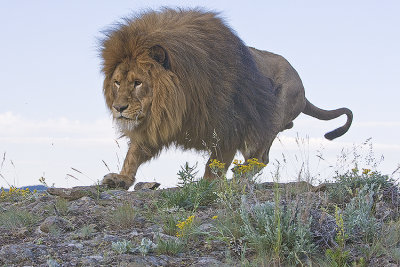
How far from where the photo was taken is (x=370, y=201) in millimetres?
4633

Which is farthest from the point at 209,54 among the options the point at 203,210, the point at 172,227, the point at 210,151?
the point at 172,227

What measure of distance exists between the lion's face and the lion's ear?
0.20 metres

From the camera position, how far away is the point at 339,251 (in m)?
4.05

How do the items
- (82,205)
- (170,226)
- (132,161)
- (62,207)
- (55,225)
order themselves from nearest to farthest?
(170,226), (55,225), (62,207), (82,205), (132,161)

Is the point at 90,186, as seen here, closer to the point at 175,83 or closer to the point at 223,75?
the point at 175,83

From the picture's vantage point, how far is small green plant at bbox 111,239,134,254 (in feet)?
13.7

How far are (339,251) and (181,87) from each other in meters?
3.55

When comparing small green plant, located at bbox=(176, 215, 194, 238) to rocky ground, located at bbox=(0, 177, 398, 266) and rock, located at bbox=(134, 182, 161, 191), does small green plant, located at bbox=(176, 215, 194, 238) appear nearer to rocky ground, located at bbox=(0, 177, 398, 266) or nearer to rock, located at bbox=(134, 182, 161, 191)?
rocky ground, located at bbox=(0, 177, 398, 266)

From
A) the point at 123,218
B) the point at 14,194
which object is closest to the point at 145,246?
the point at 123,218

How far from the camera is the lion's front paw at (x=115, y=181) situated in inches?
279

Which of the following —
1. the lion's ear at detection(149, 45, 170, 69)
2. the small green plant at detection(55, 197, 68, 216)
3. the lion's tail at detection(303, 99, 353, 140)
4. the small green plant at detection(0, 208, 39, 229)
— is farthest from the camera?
the lion's tail at detection(303, 99, 353, 140)

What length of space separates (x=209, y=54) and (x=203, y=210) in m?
2.77

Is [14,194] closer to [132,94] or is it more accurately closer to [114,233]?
[132,94]

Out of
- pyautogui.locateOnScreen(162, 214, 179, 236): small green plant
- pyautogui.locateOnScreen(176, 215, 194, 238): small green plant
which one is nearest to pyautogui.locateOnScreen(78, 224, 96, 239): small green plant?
pyautogui.locateOnScreen(162, 214, 179, 236): small green plant
